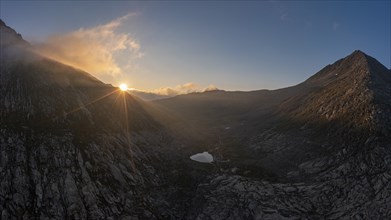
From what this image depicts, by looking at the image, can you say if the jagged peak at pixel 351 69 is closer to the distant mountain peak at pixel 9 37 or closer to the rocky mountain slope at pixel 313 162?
the rocky mountain slope at pixel 313 162

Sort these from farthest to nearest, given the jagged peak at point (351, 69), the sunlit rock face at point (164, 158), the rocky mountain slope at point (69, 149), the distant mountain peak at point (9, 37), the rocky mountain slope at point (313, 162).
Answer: the jagged peak at point (351, 69) → the distant mountain peak at point (9, 37) → the rocky mountain slope at point (313, 162) → the sunlit rock face at point (164, 158) → the rocky mountain slope at point (69, 149)

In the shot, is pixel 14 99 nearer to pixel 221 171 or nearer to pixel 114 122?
pixel 114 122

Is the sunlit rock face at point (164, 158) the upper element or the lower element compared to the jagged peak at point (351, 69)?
lower

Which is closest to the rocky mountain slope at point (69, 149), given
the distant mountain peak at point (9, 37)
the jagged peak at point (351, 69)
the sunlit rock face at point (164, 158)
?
the sunlit rock face at point (164, 158)

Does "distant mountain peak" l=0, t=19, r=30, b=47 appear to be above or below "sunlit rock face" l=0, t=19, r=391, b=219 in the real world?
above

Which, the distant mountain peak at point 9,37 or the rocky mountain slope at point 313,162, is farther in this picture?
the distant mountain peak at point 9,37

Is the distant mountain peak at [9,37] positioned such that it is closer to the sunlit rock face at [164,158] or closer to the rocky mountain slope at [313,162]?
the sunlit rock face at [164,158]

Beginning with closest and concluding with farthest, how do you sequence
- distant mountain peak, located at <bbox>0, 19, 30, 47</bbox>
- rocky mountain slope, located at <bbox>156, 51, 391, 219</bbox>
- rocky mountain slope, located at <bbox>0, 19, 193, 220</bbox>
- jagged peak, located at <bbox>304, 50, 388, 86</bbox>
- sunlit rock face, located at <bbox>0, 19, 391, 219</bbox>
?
1. rocky mountain slope, located at <bbox>0, 19, 193, 220</bbox>
2. sunlit rock face, located at <bbox>0, 19, 391, 219</bbox>
3. rocky mountain slope, located at <bbox>156, 51, 391, 219</bbox>
4. distant mountain peak, located at <bbox>0, 19, 30, 47</bbox>
5. jagged peak, located at <bbox>304, 50, 388, 86</bbox>

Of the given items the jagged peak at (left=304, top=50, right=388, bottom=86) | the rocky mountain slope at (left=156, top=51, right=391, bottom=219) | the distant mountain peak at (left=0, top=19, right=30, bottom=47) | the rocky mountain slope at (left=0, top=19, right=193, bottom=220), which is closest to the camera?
the rocky mountain slope at (left=0, top=19, right=193, bottom=220)

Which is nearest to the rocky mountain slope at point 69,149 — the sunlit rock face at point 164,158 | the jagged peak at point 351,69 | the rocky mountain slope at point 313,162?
the sunlit rock face at point 164,158

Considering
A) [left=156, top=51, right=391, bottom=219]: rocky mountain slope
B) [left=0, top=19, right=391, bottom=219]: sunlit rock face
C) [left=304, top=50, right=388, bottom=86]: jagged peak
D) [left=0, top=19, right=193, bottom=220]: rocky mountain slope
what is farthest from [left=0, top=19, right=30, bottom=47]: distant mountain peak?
[left=304, top=50, right=388, bottom=86]: jagged peak

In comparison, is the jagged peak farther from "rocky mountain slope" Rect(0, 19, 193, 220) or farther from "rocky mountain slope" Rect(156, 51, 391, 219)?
"rocky mountain slope" Rect(0, 19, 193, 220)

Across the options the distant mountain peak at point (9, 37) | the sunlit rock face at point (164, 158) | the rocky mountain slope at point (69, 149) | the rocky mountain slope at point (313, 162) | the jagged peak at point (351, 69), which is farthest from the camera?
the jagged peak at point (351, 69)
